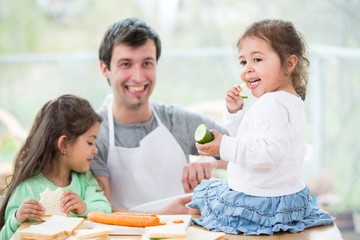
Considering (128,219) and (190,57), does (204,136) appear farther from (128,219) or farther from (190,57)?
(190,57)

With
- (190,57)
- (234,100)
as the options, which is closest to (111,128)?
(234,100)

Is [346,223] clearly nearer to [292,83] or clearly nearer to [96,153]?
[96,153]

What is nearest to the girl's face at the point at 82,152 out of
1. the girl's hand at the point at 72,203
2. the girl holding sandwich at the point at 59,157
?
the girl holding sandwich at the point at 59,157

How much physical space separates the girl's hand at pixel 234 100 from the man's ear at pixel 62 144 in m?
0.58

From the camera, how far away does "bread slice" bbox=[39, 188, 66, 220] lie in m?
2.12

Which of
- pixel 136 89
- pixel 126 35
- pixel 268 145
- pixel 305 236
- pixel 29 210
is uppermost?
pixel 126 35

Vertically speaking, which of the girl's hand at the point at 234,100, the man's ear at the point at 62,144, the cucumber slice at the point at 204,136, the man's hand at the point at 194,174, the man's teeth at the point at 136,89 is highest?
the man's teeth at the point at 136,89

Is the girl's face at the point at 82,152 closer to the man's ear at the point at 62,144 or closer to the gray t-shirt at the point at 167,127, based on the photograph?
the man's ear at the point at 62,144

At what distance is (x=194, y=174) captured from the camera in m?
2.42

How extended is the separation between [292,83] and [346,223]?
2683 millimetres

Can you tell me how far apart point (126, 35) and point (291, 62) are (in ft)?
2.83

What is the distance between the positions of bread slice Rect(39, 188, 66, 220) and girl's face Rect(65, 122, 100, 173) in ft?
0.55

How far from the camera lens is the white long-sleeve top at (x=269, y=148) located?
5.81 feet

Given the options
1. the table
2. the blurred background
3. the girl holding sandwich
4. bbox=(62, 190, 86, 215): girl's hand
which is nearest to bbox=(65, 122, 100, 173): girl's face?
the girl holding sandwich
